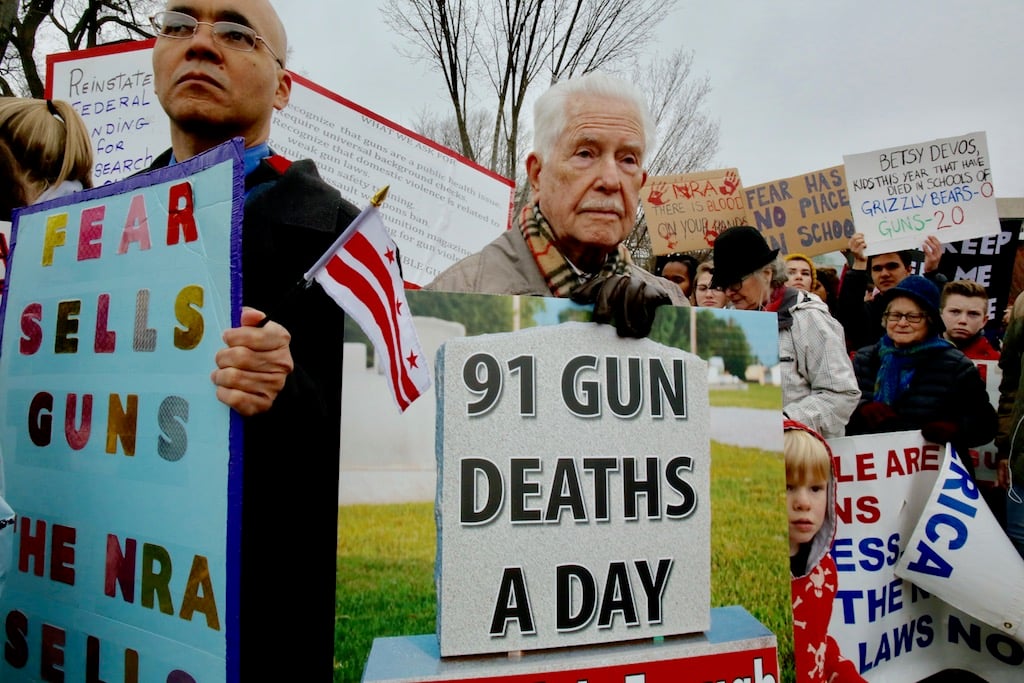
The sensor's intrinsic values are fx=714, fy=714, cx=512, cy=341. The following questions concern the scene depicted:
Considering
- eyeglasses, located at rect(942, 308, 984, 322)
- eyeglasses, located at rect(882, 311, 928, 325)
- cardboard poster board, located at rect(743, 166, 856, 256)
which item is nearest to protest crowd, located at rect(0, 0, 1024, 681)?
eyeglasses, located at rect(882, 311, 928, 325)

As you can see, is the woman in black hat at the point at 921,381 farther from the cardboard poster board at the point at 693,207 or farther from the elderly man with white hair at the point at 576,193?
the cardboard poster board at the point at 693,207

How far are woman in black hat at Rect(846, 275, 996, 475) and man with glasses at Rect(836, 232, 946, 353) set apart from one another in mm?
848

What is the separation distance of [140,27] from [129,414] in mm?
9496

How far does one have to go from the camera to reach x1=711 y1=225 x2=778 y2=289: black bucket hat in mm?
3092

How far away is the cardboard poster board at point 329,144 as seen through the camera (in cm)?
332

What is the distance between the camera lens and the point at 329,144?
132 inches

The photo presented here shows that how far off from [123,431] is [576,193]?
1.17 meters

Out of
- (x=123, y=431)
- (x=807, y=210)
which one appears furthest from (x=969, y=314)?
(x=123, y=431)

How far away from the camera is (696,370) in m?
1.69

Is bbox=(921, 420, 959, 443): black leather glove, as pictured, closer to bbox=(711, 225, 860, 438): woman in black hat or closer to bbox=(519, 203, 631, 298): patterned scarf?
bbox=(711, 225, 860, 438): woman in black hat

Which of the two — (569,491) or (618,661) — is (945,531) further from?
(569,491)

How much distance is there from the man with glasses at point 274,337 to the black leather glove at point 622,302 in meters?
0.57

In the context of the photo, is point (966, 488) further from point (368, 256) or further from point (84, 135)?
point (84, 135)

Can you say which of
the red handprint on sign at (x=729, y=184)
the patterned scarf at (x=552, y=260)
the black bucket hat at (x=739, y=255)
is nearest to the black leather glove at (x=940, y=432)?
the black bucket hat at (x=739, y=255)
